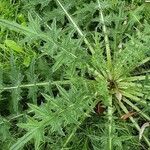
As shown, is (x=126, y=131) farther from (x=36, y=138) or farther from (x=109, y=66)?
(x=36, y=138)

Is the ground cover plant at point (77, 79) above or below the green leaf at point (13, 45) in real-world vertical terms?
A: below

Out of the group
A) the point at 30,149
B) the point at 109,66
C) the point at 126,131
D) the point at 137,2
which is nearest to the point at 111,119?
the point at 126,131

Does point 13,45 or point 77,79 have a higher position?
point 13,45

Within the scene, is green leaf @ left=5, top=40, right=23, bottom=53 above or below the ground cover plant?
above

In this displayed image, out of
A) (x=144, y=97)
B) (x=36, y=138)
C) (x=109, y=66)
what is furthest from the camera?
(x=109, y=66)

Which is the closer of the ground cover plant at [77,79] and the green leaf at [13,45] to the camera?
the ground cover plant at [77,79]

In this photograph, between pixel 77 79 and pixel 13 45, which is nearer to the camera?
pixel 77 79

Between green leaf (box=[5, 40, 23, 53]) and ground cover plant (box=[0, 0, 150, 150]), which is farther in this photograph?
green leaf (box=[5, 40, 23, 53])

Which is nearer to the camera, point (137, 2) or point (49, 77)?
point (49, 77)
